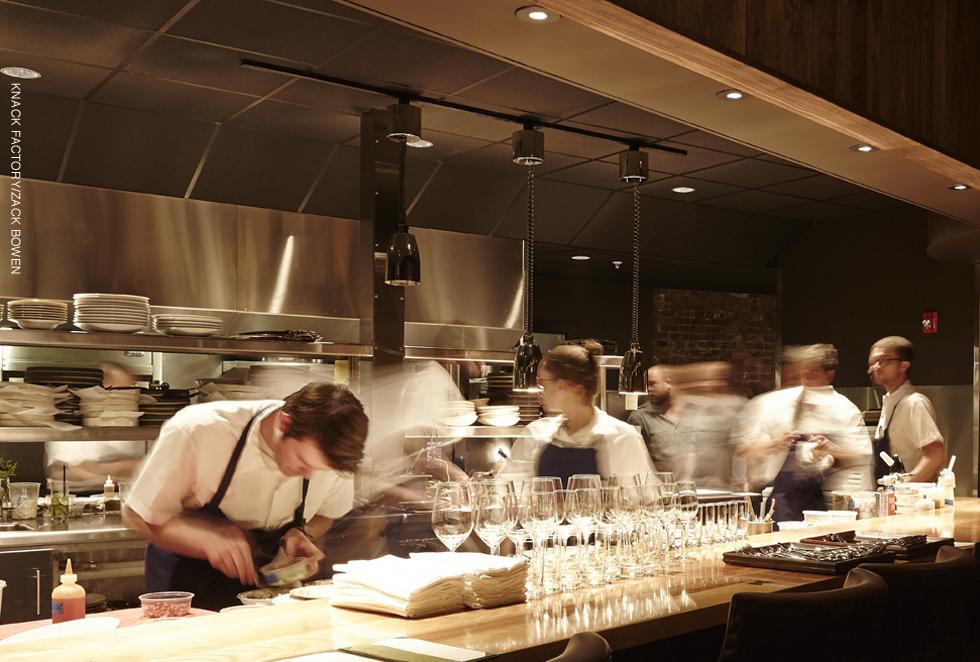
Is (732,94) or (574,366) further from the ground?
(732,94)

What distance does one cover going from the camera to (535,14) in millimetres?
2129

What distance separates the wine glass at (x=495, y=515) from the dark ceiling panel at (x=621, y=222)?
507cm

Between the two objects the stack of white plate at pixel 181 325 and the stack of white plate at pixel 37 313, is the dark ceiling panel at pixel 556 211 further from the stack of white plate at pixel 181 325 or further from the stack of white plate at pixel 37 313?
the stack of white plate at pixel 37 313

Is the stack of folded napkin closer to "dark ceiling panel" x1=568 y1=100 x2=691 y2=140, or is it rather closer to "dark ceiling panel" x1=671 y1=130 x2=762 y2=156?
"dark ceiling panel" x1=568 y1=100 x2=691 y2=140

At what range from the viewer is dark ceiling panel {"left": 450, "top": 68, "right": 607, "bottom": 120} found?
445 cm

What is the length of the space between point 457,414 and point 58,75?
9.15 ft

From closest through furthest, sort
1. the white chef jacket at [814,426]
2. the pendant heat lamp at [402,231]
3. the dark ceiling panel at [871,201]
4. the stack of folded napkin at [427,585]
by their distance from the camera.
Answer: the stack of folded napkin at [427,585] → the pendant heat lamp at [402,231] → the white chef jacket at [814,426] → the dark ceiling panel at [871,201]

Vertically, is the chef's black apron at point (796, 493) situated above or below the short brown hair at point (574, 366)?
below

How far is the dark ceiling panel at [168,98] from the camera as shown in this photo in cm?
460

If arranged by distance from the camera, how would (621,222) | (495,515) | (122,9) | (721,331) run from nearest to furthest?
(495,515) → (122,9) → (621,222) → (721,331)

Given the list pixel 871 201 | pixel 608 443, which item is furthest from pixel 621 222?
pixel 608 443

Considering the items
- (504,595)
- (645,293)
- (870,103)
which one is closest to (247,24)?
(870,103)

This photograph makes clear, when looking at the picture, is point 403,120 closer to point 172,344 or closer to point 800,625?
point 172,344

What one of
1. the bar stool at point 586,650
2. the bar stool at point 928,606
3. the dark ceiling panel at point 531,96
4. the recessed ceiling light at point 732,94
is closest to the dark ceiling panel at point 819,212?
the dark ceiling panel at point 531,96
